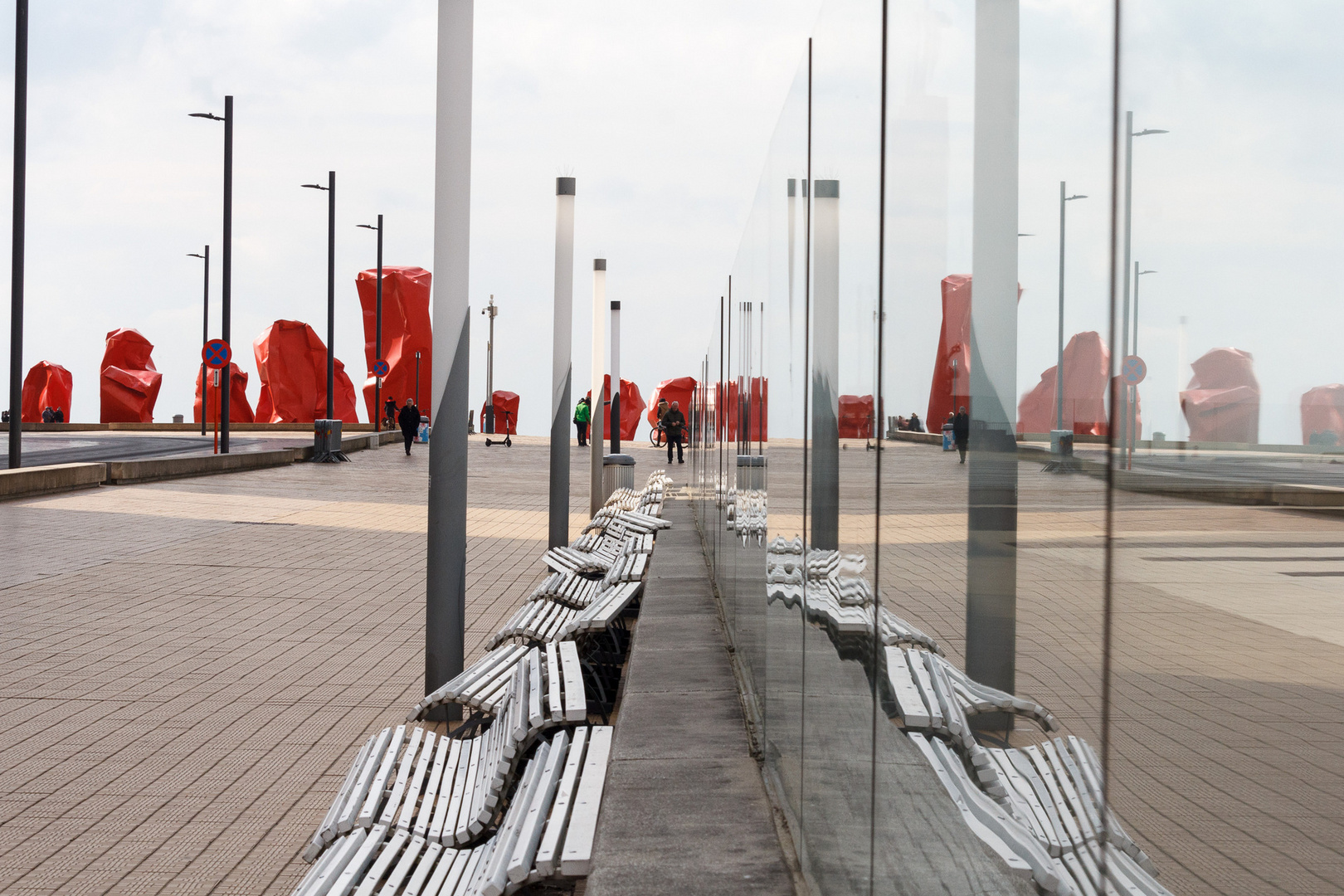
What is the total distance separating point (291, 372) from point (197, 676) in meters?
58.0

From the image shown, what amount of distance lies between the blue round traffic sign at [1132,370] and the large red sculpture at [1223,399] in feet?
0.21

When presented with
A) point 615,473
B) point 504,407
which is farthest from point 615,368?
point 504,407

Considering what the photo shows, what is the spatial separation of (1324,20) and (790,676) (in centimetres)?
275

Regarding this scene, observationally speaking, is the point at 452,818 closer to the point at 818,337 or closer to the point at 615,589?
the point at 818,337

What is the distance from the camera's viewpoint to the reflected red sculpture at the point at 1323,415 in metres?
0.66

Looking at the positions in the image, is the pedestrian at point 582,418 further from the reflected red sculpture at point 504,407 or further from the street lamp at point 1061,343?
the street lamp at point 1061,343

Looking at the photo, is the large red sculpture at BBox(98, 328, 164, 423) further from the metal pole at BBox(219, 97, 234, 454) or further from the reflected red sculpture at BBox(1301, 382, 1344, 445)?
the reflected red sculpture at BBox(1301, 382, 1344, 445)

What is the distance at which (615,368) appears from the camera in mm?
23797

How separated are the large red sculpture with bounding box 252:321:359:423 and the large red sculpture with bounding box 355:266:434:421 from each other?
3.11 m

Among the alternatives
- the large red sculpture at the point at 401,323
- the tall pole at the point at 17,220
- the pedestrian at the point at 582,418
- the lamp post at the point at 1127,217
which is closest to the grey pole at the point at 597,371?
the tall pole at the point at 17,220

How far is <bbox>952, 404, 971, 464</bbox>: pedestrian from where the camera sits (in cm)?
142

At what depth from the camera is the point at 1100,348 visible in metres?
0.95

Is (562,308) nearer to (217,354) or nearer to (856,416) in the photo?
(856,416)

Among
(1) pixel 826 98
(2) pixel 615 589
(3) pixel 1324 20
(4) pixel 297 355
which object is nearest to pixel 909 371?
(3) pixel 1324 20
